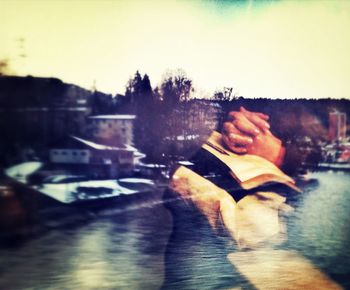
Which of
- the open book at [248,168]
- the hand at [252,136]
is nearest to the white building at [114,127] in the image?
the open book at [248,168]

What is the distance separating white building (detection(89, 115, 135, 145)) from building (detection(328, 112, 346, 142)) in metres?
1.58

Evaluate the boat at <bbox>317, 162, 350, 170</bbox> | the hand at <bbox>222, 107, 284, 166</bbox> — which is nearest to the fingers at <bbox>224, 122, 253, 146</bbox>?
the hand at <bbox>222, 107, 284, 166</bbox>

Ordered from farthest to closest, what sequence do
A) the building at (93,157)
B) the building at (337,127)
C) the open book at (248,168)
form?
1. the building at (337,127)
2. the open book at (248,168)
3. the building at (93,157)

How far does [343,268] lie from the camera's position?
2484 millimetres

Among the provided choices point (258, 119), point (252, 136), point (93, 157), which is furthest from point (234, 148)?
point (93, 157)

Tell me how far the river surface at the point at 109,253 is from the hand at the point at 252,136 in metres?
0.54

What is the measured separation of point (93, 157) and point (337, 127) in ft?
6.14

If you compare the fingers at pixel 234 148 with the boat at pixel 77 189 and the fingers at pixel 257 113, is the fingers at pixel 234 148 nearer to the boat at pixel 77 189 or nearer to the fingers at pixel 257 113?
the fingers at pixel 257 113

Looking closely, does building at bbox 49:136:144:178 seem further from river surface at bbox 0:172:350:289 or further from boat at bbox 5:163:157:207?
river surface at bbox 0:172:350:289

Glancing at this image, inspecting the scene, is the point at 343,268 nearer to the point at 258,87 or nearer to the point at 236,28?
the point at 258,87

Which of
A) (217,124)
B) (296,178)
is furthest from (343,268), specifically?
(217,124)

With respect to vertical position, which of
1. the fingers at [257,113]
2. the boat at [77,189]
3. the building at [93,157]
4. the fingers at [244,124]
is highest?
the fingers at [257,113]

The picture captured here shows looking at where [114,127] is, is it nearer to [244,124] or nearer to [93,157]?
[93,157]

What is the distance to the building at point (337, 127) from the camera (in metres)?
2.67
